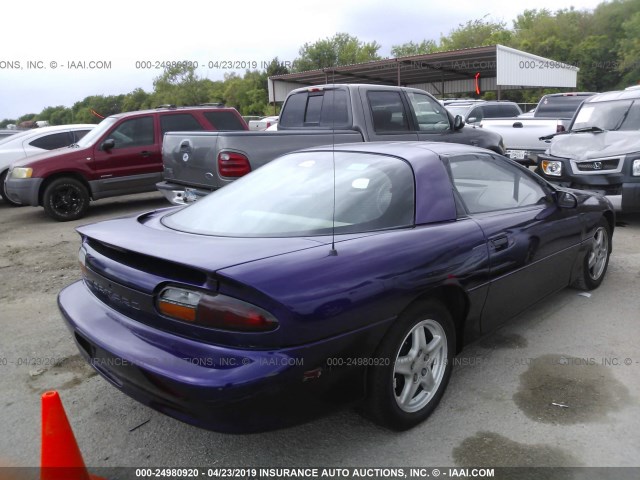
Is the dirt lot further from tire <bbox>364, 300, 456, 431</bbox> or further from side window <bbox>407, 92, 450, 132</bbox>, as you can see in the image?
side window <bbox>407, 92, 450, 132</bbox>

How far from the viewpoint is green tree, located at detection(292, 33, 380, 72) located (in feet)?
201

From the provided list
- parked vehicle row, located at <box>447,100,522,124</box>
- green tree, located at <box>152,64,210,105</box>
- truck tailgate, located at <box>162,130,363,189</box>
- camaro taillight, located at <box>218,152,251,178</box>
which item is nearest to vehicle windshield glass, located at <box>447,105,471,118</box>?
parked vehicle row, located at <box>447,100,522,124</box>

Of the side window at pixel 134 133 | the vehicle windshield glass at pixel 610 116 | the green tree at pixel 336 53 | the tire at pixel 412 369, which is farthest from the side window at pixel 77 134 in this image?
the green tree at pixel 336 53

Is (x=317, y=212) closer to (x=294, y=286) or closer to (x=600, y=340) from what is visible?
(x=294, y=286)

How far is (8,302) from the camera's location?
489 cm

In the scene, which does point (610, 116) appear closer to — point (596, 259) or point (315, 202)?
point (596, 259)

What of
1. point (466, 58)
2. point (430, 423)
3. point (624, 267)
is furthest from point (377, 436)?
point (466, 58)

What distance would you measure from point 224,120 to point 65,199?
3.14 meters

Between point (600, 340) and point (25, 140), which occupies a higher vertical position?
point (25, 140)

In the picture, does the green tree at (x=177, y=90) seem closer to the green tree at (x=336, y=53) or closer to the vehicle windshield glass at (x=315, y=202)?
the green tree at (x=336, y=53)

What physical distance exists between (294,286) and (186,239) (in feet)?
2.40

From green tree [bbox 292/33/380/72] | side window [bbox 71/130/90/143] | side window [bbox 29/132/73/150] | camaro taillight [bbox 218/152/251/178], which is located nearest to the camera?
camaro taillight [bbox 218/152/251/178]

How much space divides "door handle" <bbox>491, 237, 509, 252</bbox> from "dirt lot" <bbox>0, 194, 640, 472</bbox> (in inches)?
31.1

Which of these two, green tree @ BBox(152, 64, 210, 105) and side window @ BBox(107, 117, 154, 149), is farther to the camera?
green tree @ BBox(152, 64, 210, 105)
